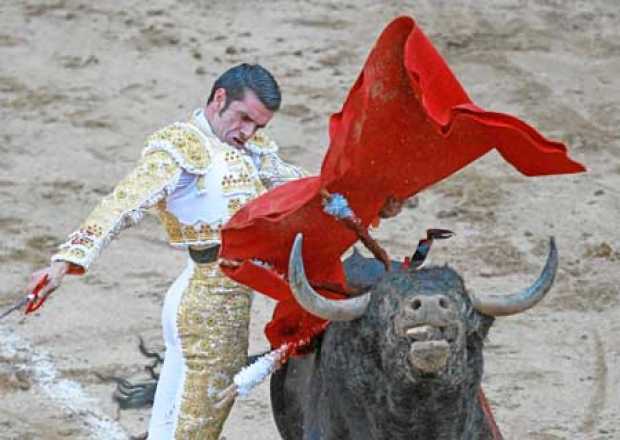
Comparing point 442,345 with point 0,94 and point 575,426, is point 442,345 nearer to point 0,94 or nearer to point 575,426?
point 575,426

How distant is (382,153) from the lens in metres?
6.02

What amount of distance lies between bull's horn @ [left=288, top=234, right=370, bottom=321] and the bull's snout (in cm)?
24

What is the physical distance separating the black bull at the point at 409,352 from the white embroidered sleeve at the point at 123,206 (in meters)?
0.66

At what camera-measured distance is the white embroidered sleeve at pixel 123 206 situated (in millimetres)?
6090

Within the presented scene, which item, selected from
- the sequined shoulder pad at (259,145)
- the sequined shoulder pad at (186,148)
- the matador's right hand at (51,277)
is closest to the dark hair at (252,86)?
the sequined shoulder pad at (186,148)

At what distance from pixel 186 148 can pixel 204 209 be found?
193 mm

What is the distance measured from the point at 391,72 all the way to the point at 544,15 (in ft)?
22.7

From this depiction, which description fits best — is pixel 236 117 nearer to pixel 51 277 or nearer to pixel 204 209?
pixel 204 209

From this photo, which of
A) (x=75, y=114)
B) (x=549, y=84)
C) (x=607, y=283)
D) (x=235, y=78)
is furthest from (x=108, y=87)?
(x=235, y=78)

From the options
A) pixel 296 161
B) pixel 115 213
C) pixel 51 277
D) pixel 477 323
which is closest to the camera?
pixel 477 323

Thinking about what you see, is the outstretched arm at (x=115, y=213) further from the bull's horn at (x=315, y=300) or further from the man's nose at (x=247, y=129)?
the bull's horn at (x=315, y=300)

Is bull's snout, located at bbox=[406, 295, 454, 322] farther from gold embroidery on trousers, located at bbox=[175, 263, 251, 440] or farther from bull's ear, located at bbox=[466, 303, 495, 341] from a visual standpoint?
gold embroidery on trousers, located at bbox=[175, 263, 251, 440]

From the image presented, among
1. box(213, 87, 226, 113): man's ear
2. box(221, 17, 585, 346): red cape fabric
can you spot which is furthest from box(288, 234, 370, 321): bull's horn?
box(213, 87, 226, 113): man's ear

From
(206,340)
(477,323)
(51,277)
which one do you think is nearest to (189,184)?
(206,340)
